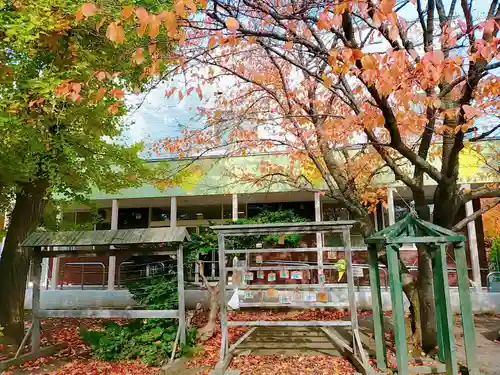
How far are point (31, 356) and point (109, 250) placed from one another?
7.47ft

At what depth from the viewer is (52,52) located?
752 cm

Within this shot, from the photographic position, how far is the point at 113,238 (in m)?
7.11

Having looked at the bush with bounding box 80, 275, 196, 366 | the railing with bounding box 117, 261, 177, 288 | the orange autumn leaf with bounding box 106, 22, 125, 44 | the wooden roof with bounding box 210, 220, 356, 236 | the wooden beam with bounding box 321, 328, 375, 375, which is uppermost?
the orange autumn leaf with bounding box 106, 22, 125, 44

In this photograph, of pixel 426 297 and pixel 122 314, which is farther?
pixel 122 314

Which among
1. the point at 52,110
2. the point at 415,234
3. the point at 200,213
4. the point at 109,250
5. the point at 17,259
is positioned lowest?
the point at 17,259

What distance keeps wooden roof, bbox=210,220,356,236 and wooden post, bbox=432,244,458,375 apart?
1501 millimetres

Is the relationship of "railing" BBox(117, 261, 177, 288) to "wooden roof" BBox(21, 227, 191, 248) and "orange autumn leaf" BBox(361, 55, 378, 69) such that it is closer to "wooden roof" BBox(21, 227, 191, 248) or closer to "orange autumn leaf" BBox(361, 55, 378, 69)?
"wooden roof" BBox(21, 227, 191, 248)

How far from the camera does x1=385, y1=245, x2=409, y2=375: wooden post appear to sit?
486cm

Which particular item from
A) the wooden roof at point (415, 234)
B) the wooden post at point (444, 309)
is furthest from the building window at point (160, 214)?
the wooden post at point (444, 309)

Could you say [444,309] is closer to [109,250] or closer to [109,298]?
[109,250]

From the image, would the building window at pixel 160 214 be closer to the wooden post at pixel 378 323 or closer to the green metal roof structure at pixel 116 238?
the green metal roof structure at pixel 116 238

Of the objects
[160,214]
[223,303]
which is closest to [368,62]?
[223,303]

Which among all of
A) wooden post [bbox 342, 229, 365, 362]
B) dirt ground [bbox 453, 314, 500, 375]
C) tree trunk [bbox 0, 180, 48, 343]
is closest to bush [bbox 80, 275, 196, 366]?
tree trunk [bbox 0, 180, 48, 343]

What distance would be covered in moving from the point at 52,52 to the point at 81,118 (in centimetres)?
132
